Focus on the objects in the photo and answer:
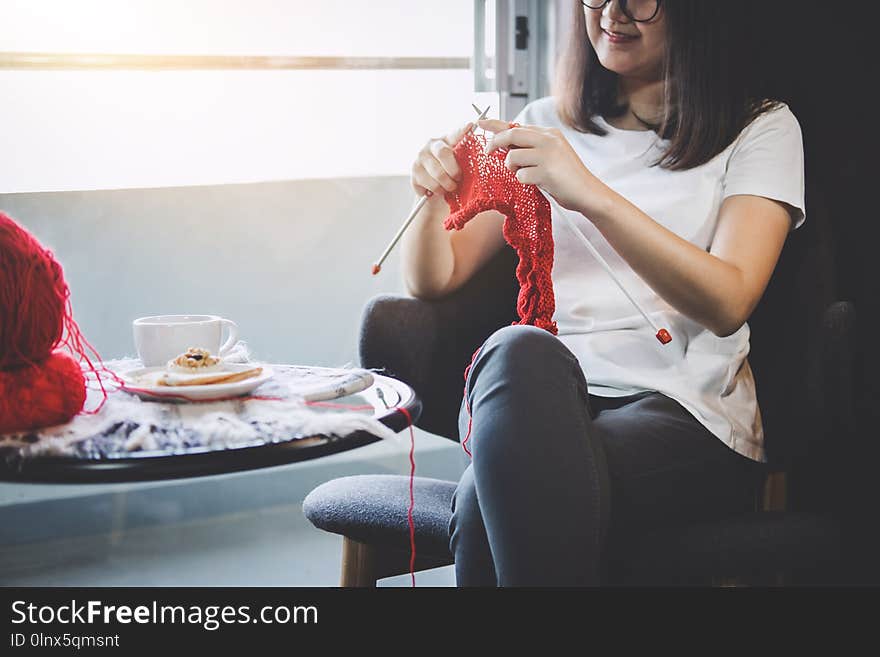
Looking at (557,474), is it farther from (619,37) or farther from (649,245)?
(619,37)

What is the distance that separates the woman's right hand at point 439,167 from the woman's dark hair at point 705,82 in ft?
0.89

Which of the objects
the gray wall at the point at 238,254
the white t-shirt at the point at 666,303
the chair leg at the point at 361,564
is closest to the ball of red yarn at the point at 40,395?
the chair leg at the point at 361,564

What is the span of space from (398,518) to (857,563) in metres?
0.52

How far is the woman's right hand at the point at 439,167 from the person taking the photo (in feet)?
3.73

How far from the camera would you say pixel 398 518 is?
3.69ft

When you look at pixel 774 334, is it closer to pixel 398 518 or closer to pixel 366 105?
pixel 398 518

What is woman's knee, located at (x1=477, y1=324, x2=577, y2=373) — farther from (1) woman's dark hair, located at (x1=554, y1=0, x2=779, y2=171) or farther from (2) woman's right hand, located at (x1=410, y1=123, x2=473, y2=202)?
(1) woman's dark hair, located at (x1=554, y1=0, x2=779, y2=171)

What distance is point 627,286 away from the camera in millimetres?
1176

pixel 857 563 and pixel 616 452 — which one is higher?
pixel 616 452

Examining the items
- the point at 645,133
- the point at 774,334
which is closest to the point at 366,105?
the point at 645,133

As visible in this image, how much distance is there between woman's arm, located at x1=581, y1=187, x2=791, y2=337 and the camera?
1.01 m

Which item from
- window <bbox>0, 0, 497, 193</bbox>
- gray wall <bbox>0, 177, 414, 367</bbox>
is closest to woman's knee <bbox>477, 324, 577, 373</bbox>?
gray wall <bbox>0, 177, 414, 367</bbox>

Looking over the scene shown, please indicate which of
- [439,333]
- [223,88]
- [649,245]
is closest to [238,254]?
[223,88]

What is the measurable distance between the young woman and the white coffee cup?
0.89 ft
